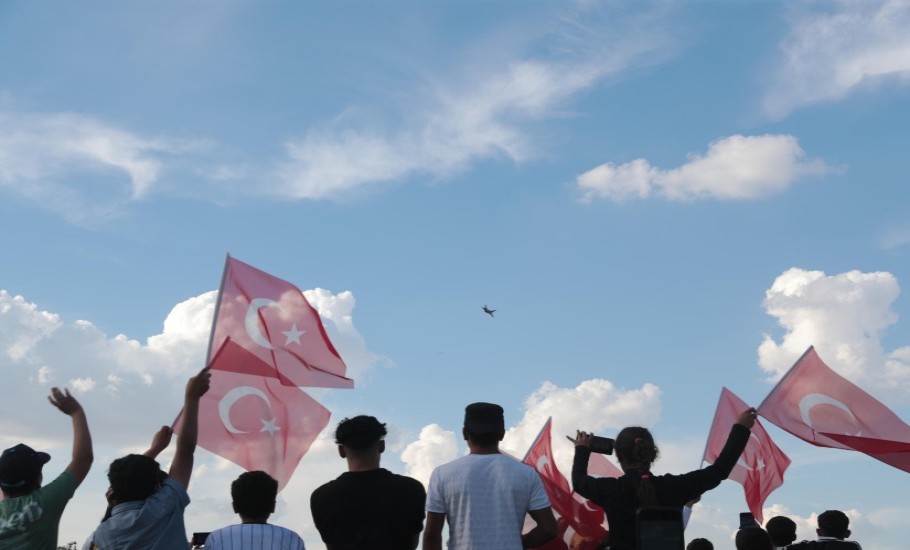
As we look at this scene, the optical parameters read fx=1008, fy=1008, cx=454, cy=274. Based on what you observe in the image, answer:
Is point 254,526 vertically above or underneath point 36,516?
underneath

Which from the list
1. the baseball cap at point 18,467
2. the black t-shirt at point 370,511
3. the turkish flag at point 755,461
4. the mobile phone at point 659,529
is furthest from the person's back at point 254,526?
the turkish flag at point 755,461

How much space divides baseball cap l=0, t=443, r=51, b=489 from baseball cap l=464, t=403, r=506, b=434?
3387mm

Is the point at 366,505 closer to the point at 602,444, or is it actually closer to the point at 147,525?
the point at 147,525

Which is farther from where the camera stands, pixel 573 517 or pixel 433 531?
pixel 573 517

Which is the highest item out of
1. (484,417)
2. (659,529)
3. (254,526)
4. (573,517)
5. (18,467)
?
(573,517)

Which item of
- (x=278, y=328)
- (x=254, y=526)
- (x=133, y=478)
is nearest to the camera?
(x=133, y=478)

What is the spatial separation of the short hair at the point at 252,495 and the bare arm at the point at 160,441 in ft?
3.01

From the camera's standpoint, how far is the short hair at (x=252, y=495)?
764cm

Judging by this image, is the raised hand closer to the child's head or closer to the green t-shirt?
the green t-shirt

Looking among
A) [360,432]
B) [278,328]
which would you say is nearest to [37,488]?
[360,432]

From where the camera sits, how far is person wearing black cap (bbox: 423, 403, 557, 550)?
7.68m

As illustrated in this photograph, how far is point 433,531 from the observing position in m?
7.85

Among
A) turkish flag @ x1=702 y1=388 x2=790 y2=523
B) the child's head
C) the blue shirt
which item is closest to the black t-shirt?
the blue shirt

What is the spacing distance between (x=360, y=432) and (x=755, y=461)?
12.4 metres
